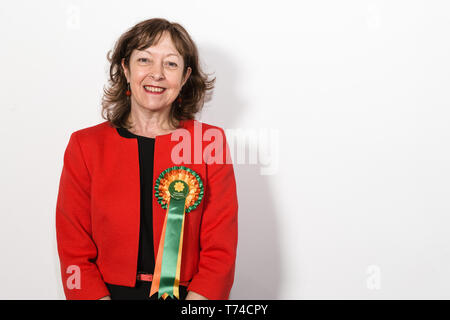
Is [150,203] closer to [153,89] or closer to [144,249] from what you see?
[144,249]

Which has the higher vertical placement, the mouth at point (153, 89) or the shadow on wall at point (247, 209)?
the mouth at point (153, 89)

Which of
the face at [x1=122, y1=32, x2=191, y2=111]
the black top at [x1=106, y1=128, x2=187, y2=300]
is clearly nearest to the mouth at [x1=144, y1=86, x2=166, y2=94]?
the face at [x1=122, y1=32, x2=191, y2=111]

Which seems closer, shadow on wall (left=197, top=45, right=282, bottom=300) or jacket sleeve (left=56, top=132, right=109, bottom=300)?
jacket sleeve (left=56, top=132, right=109, bottom=300)

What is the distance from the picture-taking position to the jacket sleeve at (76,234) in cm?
119

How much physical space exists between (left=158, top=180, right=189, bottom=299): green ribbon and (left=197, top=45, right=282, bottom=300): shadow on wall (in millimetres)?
457

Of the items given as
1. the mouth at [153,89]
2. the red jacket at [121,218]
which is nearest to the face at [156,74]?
the mouth at [153,89]

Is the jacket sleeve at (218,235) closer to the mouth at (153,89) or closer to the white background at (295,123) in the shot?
the mouth at (153,89)

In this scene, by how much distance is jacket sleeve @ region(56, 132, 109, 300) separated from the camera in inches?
46.8

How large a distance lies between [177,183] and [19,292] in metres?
0.88

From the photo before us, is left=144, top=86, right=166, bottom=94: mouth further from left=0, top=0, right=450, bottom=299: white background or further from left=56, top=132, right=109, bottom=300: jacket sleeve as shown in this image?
left=0, top=0, right=450, bottom=299: white background

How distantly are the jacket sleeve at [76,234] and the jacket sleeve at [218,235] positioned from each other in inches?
10.8

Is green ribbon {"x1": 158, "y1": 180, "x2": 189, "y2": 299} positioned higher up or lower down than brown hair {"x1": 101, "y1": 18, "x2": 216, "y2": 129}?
lower down

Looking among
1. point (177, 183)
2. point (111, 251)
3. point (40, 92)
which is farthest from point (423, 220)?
point (40, 92)

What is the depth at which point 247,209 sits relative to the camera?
1628 millimetres
